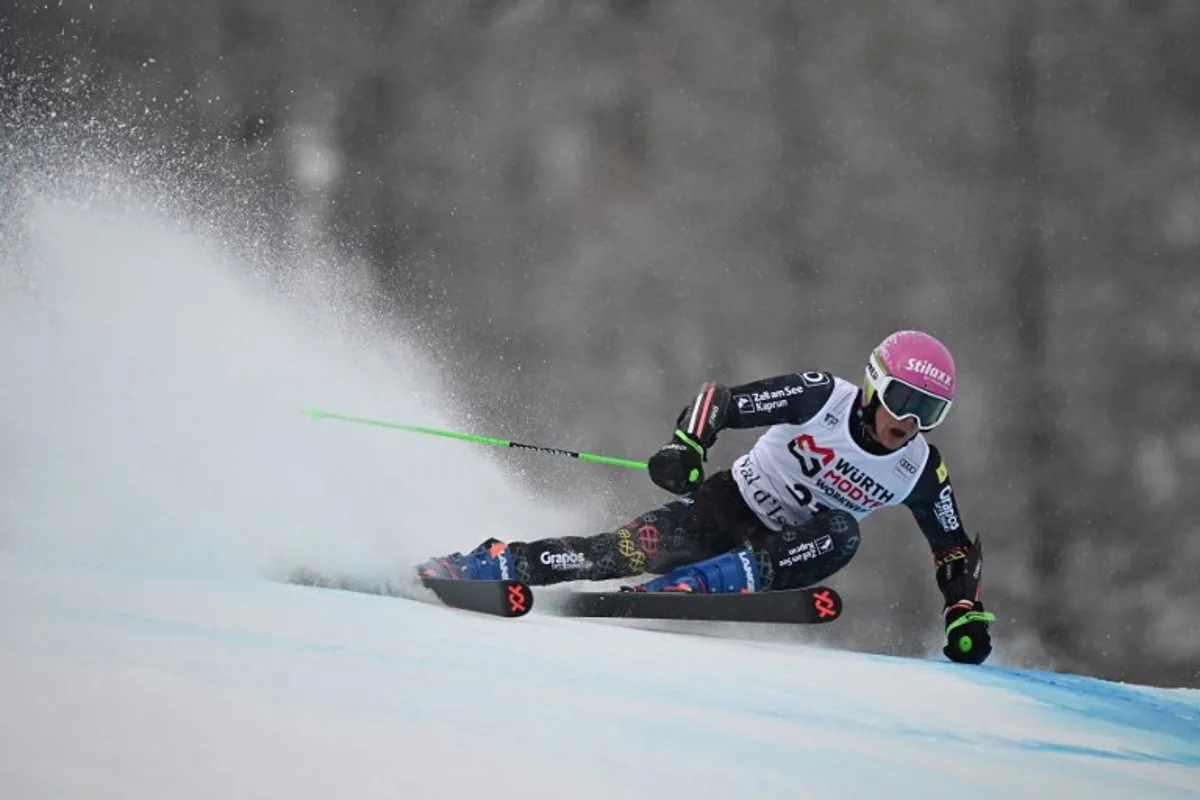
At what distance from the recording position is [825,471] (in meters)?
4.01

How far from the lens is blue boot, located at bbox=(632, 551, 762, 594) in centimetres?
376

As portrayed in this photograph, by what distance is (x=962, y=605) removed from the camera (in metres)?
4.11

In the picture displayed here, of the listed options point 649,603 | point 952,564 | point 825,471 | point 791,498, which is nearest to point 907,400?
point 825,471

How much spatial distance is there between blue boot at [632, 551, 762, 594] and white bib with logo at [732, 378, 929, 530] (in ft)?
1.07

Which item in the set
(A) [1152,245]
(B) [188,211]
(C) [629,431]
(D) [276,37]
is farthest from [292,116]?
(A) [1152,245]

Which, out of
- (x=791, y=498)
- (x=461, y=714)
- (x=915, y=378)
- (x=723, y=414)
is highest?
(x=915, y=378)

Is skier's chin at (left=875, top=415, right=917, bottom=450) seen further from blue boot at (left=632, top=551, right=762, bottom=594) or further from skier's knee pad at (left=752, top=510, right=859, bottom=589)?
blue boot at (left=632, top=551, right=762, bottom=594)

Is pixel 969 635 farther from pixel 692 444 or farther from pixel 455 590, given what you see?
pixel 455 590

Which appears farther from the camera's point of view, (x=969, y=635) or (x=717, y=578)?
(x=969, y=635)

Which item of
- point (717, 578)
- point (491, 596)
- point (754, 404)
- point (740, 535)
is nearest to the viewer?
point (491, 596)

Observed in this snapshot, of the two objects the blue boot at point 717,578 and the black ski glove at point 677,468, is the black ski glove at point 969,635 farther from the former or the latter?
the black ski glove at point 677,468

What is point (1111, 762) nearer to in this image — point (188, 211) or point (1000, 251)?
point (1000, 251)

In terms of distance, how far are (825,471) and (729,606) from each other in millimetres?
618

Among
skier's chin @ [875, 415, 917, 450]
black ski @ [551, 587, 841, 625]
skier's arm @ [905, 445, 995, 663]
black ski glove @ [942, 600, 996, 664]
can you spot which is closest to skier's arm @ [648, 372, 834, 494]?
skier's chin @ [875, 415, 917, 450]
